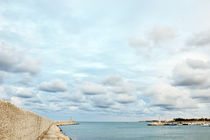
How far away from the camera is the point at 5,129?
37.4ft

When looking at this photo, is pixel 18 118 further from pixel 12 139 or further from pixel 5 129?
pixel 5 129

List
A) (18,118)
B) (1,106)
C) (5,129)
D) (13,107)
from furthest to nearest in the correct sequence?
(18,118) < (13,107) < (5,129) < (1,106)

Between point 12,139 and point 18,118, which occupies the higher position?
point 18,118

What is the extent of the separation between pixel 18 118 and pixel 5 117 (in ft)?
10.8

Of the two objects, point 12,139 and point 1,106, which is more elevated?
point 1,106

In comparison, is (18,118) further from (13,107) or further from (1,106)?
(1,106)

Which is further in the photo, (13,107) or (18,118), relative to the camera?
(18,118)

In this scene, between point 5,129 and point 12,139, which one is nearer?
point 5,129

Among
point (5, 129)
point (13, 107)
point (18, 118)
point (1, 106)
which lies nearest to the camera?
point (1, 106)

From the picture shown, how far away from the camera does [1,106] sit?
1070 cm

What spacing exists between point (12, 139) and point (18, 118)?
166 cm

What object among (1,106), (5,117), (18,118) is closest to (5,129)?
(5,117)

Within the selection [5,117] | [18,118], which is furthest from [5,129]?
[18,118]

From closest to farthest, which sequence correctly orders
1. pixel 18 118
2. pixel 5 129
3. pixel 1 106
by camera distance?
1. pixel 1 106
2. pixel 5 129
3. pixel 18 118
